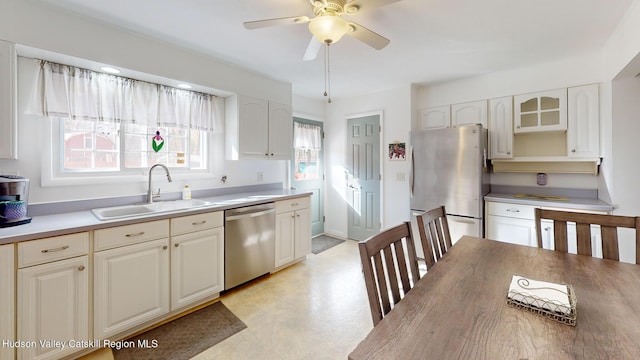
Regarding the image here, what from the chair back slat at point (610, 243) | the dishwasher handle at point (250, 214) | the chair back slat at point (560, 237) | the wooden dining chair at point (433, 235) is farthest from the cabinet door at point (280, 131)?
the chair back slat at point (610, 243)

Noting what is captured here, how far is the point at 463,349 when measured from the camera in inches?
28.1

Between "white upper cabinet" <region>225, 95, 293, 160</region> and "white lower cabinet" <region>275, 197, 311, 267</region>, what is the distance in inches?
26.0

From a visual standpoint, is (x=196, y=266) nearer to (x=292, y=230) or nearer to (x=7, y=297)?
(x=7, y=297)

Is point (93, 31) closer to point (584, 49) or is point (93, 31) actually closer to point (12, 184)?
point (12, 184)

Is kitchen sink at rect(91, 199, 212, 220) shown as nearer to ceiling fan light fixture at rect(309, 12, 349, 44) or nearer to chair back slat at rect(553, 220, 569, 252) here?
ceiling fan light fixture at rect(309, 12, 349, 44)

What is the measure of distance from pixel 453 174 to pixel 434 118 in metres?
0.95

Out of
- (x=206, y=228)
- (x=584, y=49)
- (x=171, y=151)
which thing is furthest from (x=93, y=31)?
(x=584, y=49)

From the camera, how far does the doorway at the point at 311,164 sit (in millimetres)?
4180

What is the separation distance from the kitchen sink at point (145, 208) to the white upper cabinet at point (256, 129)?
2.38ft

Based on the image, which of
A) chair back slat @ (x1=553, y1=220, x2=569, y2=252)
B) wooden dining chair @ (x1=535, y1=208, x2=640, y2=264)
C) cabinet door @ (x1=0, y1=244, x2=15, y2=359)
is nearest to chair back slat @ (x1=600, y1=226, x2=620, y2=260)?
wooden dining chair @ (x1=535, y1=208, x2=640, y2=264)

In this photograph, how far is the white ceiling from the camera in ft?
5.99

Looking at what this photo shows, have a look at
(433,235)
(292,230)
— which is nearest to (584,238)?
(433,235)

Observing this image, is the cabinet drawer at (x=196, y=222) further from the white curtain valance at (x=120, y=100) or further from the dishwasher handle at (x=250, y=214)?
the white curtain valance at (x=120, y=100)

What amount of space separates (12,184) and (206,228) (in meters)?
1.21
